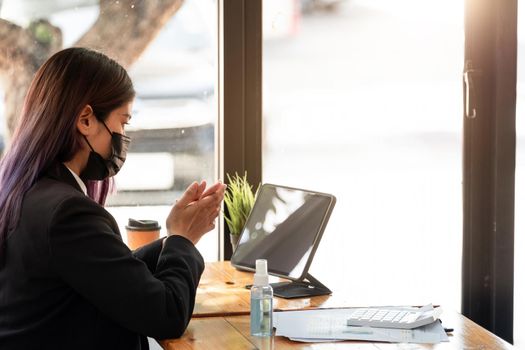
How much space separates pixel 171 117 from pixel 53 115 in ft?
4.88

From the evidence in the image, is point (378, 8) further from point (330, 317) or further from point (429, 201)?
point (330, 317)

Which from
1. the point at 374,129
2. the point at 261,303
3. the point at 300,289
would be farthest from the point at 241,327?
the point at 374,129

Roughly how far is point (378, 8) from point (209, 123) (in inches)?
32.6

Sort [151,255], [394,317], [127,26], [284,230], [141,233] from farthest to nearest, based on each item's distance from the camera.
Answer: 1. [127,26]
2. [141,233]
3. [284,230]
4. [151,255]
5. [394,317]

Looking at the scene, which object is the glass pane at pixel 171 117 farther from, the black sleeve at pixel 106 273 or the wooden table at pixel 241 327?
the black sleeve at pixel 106 273

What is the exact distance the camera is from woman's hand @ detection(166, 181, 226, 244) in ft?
6.57

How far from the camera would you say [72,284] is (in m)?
1.71

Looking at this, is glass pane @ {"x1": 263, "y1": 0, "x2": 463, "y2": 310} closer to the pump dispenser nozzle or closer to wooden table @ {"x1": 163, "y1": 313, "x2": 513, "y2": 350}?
wooden table @ {"x1": 163, "y1": 313, "x2": 513, "y2": 350}

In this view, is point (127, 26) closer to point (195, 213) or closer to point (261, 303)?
point (195, 213)

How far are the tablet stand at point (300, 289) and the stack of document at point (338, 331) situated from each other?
25 centimetres

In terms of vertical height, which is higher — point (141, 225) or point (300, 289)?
point (141, 225)

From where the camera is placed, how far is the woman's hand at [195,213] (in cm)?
200

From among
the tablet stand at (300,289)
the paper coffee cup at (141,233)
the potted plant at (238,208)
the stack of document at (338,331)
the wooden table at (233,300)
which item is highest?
the potted plant at (238,208)

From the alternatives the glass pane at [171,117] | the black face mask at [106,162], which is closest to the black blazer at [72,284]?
the black face mask at [106,162]
